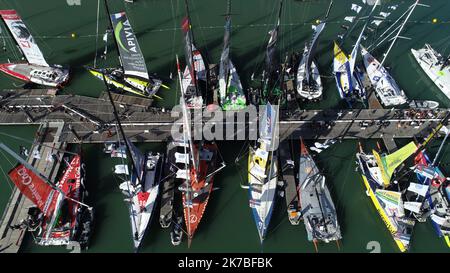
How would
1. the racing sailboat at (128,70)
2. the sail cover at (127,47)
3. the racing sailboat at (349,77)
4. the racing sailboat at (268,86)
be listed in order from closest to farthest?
the sail cover at (127,47)
the racing sailboat at (128,70)
the racing sailboat at (268,86)
the racing sailboat at (349,77)

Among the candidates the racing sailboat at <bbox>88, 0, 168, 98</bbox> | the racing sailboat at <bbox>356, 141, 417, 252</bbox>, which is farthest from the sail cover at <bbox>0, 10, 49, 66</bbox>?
the racing sailboat at <bbox>356, 141, 417, 252</bbox>

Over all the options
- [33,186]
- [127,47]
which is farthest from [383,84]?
[33,186]

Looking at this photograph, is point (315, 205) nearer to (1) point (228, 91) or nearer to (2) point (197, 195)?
(2) point (197, 195)

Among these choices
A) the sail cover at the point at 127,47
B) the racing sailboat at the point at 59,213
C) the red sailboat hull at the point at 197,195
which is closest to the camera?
the racing sailboat at the point at 59,213

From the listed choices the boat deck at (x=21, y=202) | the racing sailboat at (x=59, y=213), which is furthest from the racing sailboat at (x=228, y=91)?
the boat deck at (x=21, y=202)

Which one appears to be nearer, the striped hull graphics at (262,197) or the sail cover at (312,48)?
the striped hull graphics at (262,197)

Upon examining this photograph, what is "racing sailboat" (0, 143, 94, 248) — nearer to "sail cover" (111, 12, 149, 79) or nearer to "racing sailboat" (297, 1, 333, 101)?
"sail cover" (111, 12, 149, 79)

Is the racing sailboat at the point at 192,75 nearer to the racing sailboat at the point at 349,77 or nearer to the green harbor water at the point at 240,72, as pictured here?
the green harbor water at the point at 240,72
